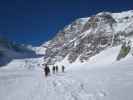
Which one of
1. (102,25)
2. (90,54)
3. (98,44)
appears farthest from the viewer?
(102,25)

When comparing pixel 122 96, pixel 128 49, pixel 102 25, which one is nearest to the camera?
pixel 122 96

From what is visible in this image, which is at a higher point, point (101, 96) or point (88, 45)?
point (88, 45)

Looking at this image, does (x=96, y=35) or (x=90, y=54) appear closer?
(x=90, y=54)

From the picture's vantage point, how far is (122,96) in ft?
35.2

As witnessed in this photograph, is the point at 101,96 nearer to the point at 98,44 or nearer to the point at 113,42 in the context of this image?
the point at 113,42

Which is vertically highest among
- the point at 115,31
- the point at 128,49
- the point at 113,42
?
the point at 115,31

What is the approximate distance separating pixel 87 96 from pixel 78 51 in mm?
151436

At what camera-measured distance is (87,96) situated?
37.3ft

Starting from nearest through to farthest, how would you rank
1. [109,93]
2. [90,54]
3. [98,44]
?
[109,93] < [90,54] < [98,44]

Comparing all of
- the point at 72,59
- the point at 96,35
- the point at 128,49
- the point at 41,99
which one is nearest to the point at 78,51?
the point at 72,59

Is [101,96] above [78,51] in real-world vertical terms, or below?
below

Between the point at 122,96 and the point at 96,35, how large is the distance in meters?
160

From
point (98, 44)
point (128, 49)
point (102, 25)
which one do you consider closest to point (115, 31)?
point (98, 44)

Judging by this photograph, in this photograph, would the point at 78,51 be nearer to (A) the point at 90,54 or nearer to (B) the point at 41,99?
(A) the point at 90,54
